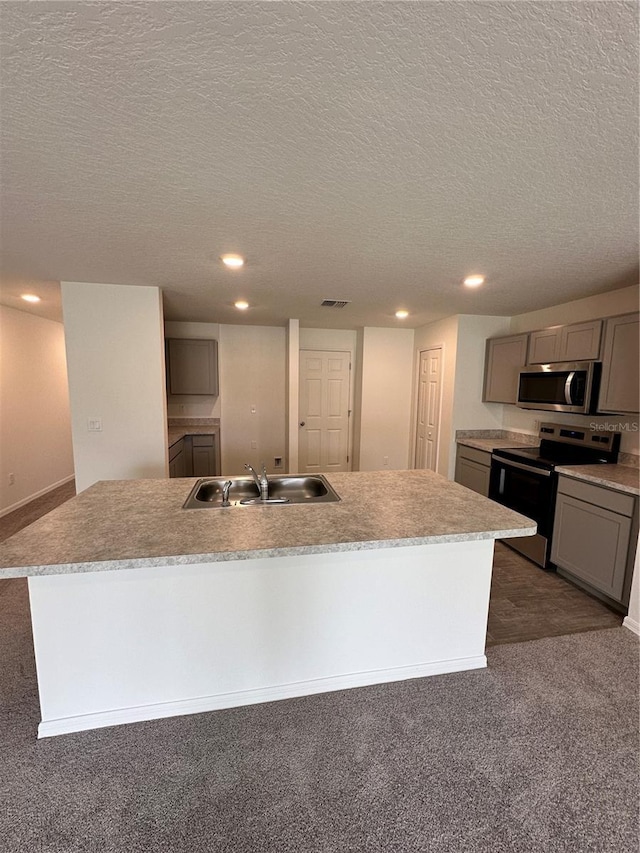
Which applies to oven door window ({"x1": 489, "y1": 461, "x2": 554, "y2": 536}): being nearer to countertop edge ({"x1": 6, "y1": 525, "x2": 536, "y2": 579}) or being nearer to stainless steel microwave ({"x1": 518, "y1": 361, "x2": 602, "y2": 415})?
stainless steel microwave ({"x1": 518, "y1": 361, "x2": 602, "y2": 415})

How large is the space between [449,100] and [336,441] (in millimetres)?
4793

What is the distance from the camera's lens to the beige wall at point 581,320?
111 inches

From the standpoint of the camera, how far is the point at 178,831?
1.18 m

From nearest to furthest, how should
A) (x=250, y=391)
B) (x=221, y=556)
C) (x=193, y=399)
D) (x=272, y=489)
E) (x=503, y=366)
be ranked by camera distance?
(x=221, y=556), (x=272, y=489), (x=503, y=366), (x=193, y=399), (x=250, y=391)

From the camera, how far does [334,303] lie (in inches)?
146

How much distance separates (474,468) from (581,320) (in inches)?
67.2

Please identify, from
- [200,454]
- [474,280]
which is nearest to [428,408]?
[474,280]

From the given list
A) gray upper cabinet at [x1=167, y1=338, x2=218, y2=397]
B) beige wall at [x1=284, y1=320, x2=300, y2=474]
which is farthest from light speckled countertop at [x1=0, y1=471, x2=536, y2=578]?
beige wall at [x1=284, y1=320, x2=300, y2=474]

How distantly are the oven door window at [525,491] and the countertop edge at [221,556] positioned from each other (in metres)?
1.50

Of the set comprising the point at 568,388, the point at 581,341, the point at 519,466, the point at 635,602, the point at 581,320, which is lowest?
the point at 635,602

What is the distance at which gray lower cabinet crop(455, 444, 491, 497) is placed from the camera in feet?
12.0

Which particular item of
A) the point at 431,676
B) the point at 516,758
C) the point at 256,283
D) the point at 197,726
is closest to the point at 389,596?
the point at 431,676

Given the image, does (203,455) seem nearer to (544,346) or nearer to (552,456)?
(552,456)

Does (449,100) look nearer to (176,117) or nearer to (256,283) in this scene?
(176,117)
